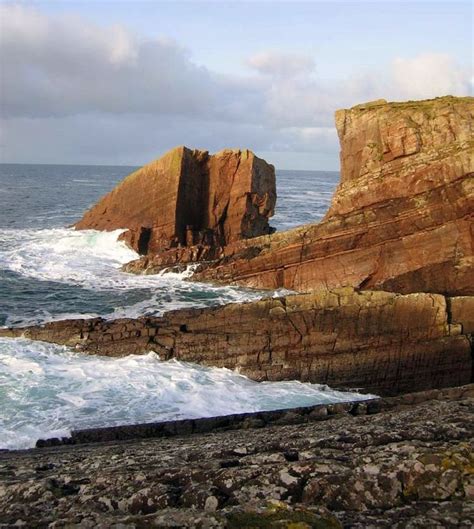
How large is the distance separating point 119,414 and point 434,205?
727 inches

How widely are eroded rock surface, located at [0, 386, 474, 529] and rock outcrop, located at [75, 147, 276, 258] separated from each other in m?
30.3

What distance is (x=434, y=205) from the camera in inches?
1083

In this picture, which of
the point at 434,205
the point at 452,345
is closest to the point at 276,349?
the point at 452,345

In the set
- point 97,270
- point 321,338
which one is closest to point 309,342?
point 321,338

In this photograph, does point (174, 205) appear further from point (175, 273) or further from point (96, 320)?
point (96, 320)

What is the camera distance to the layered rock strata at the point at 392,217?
26797 millimetres

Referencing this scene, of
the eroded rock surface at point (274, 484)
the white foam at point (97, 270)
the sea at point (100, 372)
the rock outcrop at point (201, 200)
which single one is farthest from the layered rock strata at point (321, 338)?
the rock outcrop at point (201, 200)

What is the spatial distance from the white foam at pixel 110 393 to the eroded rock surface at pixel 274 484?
6523 millimetres

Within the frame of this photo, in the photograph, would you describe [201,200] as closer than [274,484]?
No

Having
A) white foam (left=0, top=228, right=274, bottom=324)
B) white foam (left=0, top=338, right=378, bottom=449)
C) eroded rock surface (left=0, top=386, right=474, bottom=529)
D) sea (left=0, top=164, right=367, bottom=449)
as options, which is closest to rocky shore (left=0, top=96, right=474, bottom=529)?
eroded rock surface (left=0, top=386, right=474, bottom=529)

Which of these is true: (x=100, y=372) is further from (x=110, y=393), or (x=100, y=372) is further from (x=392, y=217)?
(x=392, y=217)

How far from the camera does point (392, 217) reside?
2847 cm

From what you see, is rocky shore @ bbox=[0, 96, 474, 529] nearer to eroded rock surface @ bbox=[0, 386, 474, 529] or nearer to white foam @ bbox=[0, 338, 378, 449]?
eroded rock surface @ bbox=[0, 386, 474, 529]

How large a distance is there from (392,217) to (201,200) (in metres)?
16.5
